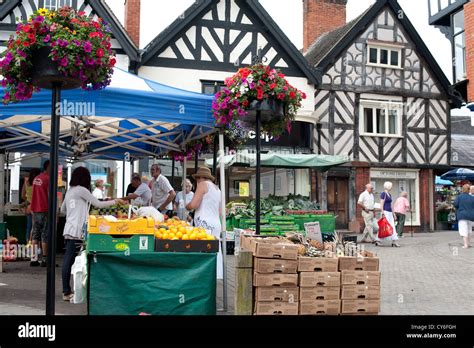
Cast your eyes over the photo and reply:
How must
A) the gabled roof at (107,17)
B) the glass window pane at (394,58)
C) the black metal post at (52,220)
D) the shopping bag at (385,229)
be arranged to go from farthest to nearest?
the glass window pane at (394,58)
the gabled roof at (107,17)
the shopping bag at (385,229)
the black metal post at (52,220)

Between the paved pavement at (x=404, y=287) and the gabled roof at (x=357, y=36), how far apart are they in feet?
36.5

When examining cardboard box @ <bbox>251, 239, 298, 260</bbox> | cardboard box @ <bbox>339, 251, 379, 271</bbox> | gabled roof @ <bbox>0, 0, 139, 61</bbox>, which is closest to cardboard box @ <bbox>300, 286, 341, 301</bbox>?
cardboard box @ <bbox>339, 251, 379, 271</bbox>

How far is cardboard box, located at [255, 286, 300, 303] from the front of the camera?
5.84 metres

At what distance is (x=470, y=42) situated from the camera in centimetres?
1758

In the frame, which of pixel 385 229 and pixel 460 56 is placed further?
pixel 460 56

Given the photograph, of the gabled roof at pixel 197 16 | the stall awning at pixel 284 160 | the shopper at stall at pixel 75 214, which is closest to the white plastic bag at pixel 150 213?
the shopper at stall at pixel 75 214

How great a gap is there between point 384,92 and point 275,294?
62.0 feet

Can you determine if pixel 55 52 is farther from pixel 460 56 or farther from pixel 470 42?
pixel 460 56

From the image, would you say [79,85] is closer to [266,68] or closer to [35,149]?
[266,68]

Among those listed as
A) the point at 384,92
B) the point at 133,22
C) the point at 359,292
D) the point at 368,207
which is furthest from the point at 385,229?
the point at 133,22

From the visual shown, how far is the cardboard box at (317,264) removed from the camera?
5934 mm

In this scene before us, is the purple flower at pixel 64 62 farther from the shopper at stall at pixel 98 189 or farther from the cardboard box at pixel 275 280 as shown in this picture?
the shopper at stall at pixel 98 189

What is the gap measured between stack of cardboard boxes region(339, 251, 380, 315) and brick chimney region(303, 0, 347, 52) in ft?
71.6
